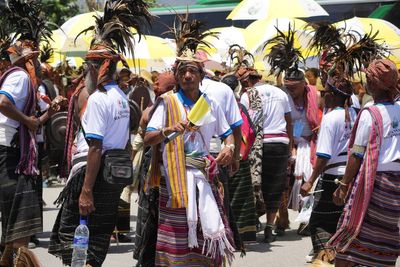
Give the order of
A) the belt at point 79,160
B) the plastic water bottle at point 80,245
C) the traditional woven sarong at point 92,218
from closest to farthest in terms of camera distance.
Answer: the plastic water bottle at point 80,245
the traditional woven sarong at point 92,218
the belt at point 79,160

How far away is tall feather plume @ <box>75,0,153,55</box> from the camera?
7805 millimetres

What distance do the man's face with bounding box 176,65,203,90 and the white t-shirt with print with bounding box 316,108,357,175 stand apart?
62.4 inches

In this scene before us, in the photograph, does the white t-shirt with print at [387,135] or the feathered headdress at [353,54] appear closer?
the white t-shirt with print at [387,135]

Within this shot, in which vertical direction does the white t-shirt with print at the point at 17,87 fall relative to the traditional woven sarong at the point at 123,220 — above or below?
above

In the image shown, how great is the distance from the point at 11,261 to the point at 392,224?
11.1 ft

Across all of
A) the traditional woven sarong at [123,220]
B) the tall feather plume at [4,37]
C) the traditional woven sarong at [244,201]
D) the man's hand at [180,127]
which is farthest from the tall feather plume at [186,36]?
the traditional woven sarong at [123,220]

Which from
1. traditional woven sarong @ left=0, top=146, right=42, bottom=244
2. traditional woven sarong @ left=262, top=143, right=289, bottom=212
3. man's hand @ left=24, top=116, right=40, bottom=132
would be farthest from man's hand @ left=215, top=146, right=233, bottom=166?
traditional woven sarong @ left=262, top=143, right=289, bottom=212

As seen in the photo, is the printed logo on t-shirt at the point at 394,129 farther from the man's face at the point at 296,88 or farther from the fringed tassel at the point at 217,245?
the man's face at the point at 296,88

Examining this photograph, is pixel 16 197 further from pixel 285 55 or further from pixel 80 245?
pixel 285 55

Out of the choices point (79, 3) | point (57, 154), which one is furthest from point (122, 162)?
point (79, 3)

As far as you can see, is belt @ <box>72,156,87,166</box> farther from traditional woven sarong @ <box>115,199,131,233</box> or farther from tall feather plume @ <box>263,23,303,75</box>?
tall feather plume @ <box>263,23,303,75</box>

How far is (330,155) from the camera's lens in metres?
8.13

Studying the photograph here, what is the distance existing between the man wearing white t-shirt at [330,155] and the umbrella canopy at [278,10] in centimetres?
815

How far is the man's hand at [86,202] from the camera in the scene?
7254 mm
